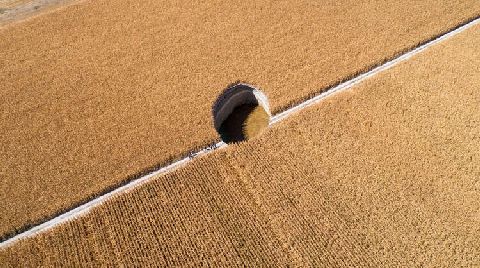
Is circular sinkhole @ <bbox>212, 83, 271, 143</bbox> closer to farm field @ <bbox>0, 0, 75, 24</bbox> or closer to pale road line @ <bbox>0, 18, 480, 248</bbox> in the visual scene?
pale road line @ <bbox>0, 18, 480, 248</bbox>

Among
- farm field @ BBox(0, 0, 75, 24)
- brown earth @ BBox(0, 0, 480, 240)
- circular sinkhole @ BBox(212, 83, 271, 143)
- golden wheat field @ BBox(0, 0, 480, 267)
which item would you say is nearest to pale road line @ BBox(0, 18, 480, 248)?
golden wheat field @ BBox(0, 0, 480, 267)

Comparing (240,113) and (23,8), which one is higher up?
(23,8)

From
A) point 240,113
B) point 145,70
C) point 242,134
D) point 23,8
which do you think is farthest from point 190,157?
point 23,8

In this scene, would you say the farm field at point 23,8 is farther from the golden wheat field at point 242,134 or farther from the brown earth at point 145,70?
the brown earth at point 145,70

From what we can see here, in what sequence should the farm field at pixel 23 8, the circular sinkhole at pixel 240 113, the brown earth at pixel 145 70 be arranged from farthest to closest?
the farm field at pixel 23 8 → the circular sinkhole at pixel 240 113 → the brown earth at pixel 145 70

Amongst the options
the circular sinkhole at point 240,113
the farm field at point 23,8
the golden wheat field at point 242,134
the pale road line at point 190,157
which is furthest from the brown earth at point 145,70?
the farm field at point 23,8

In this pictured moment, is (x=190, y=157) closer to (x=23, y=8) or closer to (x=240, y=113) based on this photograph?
(x=240, y=113)
